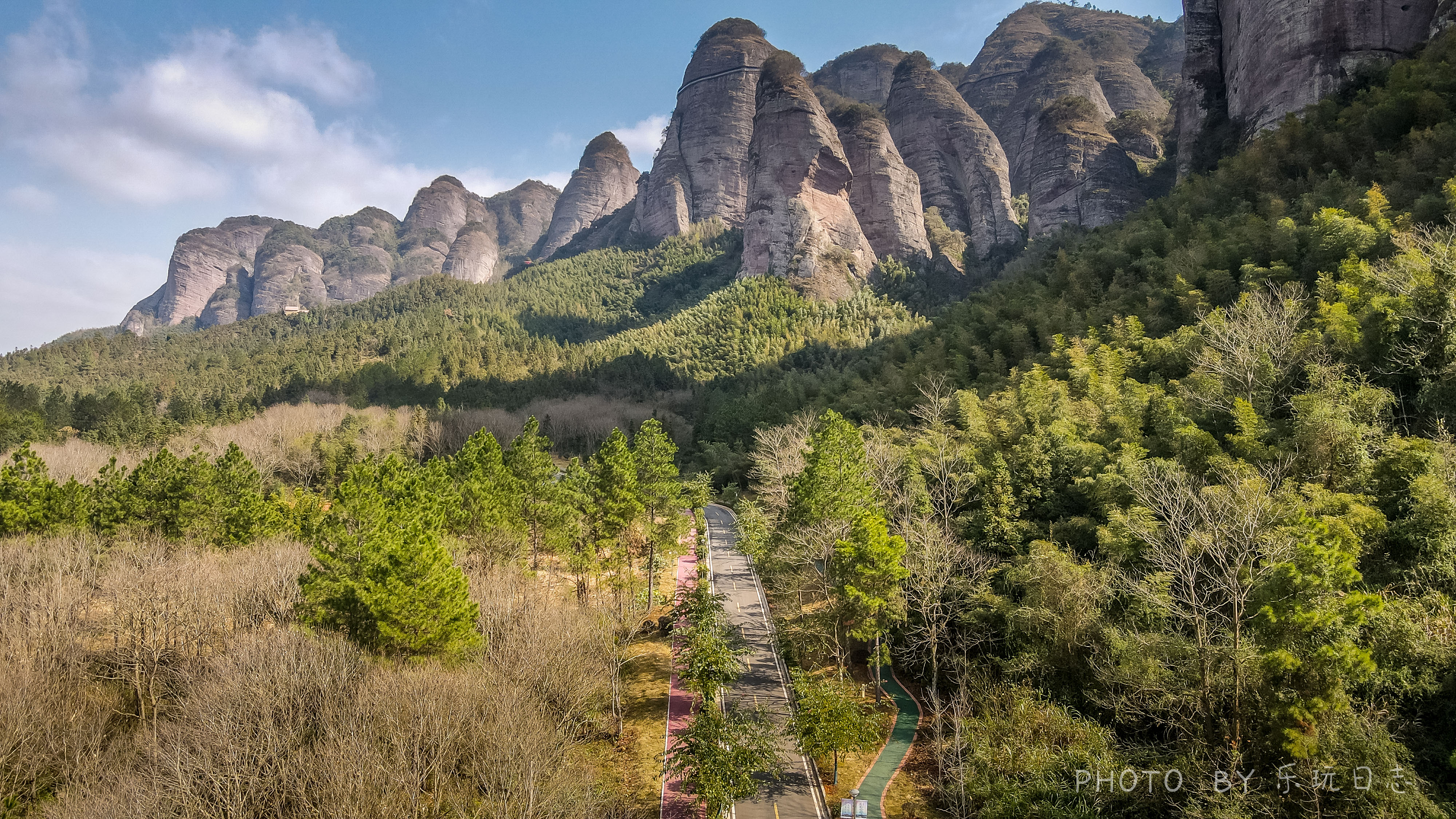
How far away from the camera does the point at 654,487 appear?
34.7 meters

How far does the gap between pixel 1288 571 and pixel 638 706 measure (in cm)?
2268

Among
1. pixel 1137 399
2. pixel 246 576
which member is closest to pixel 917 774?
pixel 1137 399

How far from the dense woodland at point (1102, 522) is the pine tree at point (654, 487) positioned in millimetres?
203

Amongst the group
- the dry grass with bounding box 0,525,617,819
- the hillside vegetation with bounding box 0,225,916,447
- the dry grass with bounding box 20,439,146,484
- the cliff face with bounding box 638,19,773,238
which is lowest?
the dry grass with bounding box 0,525,617,819

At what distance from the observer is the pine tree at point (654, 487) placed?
34531 millimetres

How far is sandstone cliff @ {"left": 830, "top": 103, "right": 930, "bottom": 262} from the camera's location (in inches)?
4345

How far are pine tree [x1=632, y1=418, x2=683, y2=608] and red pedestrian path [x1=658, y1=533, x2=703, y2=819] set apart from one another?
2730mm

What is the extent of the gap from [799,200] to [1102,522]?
3385 inches

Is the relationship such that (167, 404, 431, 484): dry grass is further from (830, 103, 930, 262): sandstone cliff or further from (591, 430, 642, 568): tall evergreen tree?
(830, 103, 930, 262): sandstone cliff

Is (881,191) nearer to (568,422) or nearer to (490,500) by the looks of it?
(568,422)

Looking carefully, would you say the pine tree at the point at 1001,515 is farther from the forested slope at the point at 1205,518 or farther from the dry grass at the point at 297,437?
the dry grass at the point at 297,437

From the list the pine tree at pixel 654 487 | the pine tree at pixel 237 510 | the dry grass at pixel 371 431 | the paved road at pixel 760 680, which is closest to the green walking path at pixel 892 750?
the paved road at pixel 760 680

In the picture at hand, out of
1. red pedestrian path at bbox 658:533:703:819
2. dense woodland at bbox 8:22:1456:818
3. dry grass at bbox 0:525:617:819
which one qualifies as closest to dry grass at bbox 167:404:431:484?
dense woodland at bbox 8:22:1456:818

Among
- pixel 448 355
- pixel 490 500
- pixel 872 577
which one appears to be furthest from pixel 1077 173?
pixel 448 355
